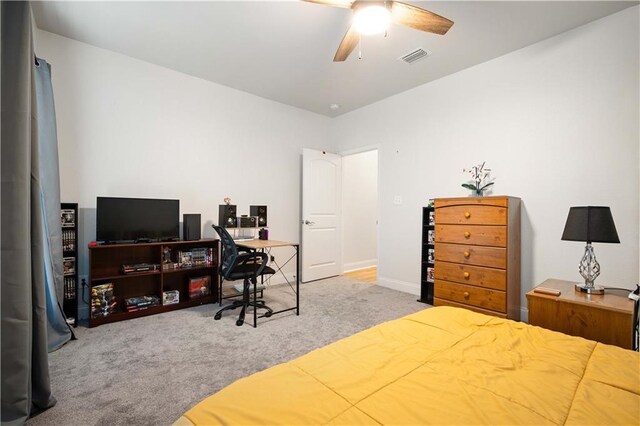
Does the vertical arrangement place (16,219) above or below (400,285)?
above

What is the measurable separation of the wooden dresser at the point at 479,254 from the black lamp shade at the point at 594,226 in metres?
0.60

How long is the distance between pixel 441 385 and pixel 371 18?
222 centimetres

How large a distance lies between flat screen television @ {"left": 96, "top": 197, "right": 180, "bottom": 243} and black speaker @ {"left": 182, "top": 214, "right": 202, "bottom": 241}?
0.08 meters

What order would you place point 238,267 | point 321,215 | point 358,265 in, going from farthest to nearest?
point 358,265
point 321,215
point 238,267

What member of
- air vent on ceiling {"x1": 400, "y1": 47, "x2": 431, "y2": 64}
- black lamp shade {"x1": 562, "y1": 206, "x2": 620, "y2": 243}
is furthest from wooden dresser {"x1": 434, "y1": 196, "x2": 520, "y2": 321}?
air vent on ceiling {"x1": 400, "y1": 47, "x2": 431, "y2": 64}

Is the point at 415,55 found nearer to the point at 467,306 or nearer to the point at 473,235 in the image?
the point at 473,235

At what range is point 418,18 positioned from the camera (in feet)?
6.86

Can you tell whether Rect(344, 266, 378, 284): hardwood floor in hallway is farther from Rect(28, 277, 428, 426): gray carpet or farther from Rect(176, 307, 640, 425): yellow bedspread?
Rect(176, 307, 640, 425): yellow bedspread

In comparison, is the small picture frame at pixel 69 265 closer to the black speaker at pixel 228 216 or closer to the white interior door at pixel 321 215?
the black speaker at pixel 228 216

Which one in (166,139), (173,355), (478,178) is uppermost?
(166,139)

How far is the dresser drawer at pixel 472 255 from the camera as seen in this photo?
9.14 ft

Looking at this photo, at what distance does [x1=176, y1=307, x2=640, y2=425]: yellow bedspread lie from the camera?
77 centimetres

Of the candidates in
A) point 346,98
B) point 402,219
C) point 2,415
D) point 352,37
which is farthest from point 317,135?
point 2,415

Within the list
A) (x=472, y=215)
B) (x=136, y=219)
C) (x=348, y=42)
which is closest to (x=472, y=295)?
(x=472, y=215)
